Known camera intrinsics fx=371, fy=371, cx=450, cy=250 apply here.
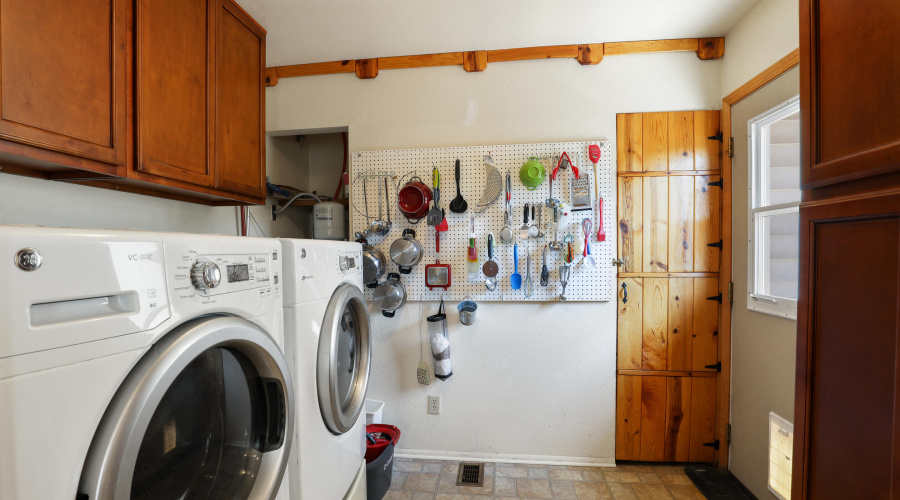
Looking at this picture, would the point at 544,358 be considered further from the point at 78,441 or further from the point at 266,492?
the point at 78,441

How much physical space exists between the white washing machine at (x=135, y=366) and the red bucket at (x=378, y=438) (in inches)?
40.9

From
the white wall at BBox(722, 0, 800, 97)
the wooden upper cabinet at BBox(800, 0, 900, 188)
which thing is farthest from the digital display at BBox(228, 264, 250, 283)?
the white wall at BBox(722, 0, 800, 97)

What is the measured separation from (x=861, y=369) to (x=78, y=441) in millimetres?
1372

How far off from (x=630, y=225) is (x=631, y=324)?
0.57 metres

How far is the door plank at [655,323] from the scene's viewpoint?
2.11 metres

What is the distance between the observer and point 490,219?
85.2 inches

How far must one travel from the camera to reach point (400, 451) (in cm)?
227

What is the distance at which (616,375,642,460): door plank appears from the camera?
2139 mm

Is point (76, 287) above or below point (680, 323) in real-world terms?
above

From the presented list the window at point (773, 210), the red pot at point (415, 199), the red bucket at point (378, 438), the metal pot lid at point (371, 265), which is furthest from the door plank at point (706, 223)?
the red bucket at point (378, 438)

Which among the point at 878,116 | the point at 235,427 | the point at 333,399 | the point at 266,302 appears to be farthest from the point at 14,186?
the point at 878,116

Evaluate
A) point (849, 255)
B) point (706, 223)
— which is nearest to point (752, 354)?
point (706, 223)

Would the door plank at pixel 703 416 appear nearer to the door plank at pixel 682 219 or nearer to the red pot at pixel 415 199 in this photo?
the door plank at pixel 682 219

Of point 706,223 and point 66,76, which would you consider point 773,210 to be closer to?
point 706,223
